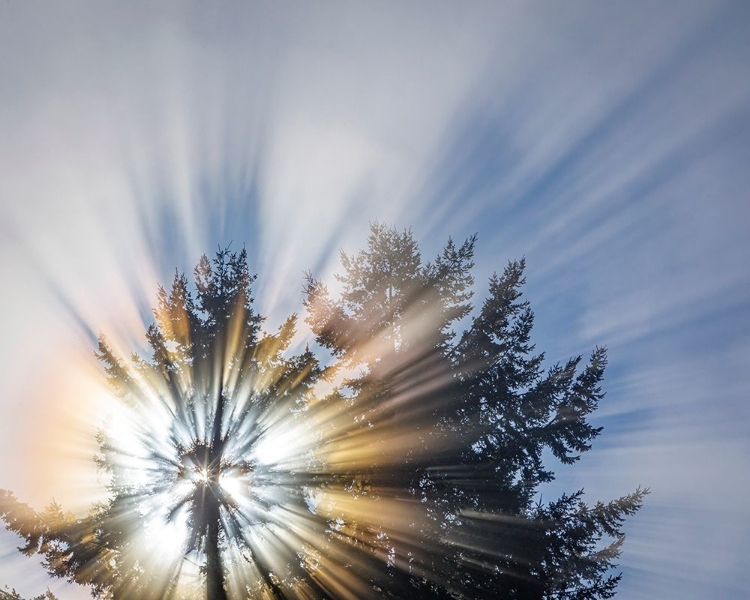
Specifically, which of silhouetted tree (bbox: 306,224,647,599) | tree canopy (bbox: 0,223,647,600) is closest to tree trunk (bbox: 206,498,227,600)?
tree canopy (bbox: 0,223,647,600)

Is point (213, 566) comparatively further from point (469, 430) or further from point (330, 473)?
point (469, 430)

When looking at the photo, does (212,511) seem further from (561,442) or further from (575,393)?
(575,393)

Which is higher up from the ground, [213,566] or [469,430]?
[469,430]

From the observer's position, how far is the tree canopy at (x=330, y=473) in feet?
27.9

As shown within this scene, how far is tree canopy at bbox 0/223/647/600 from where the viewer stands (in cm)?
852

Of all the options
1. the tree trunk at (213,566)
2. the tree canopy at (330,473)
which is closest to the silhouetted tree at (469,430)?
the tree canopy at (330,473)

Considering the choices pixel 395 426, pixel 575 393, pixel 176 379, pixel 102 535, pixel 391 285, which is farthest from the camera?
pixel 391 285

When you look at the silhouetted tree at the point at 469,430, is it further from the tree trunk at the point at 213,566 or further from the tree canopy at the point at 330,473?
the tree trunk at the point at 213,566

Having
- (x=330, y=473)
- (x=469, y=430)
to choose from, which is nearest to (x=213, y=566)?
(x=330, y=473)

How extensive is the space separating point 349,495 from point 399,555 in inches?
70.7

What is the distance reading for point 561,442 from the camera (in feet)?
35.8

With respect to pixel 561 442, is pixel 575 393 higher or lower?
higher

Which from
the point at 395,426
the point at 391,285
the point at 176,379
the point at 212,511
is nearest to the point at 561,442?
the point at 395,426

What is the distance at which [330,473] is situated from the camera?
9.66 meters
